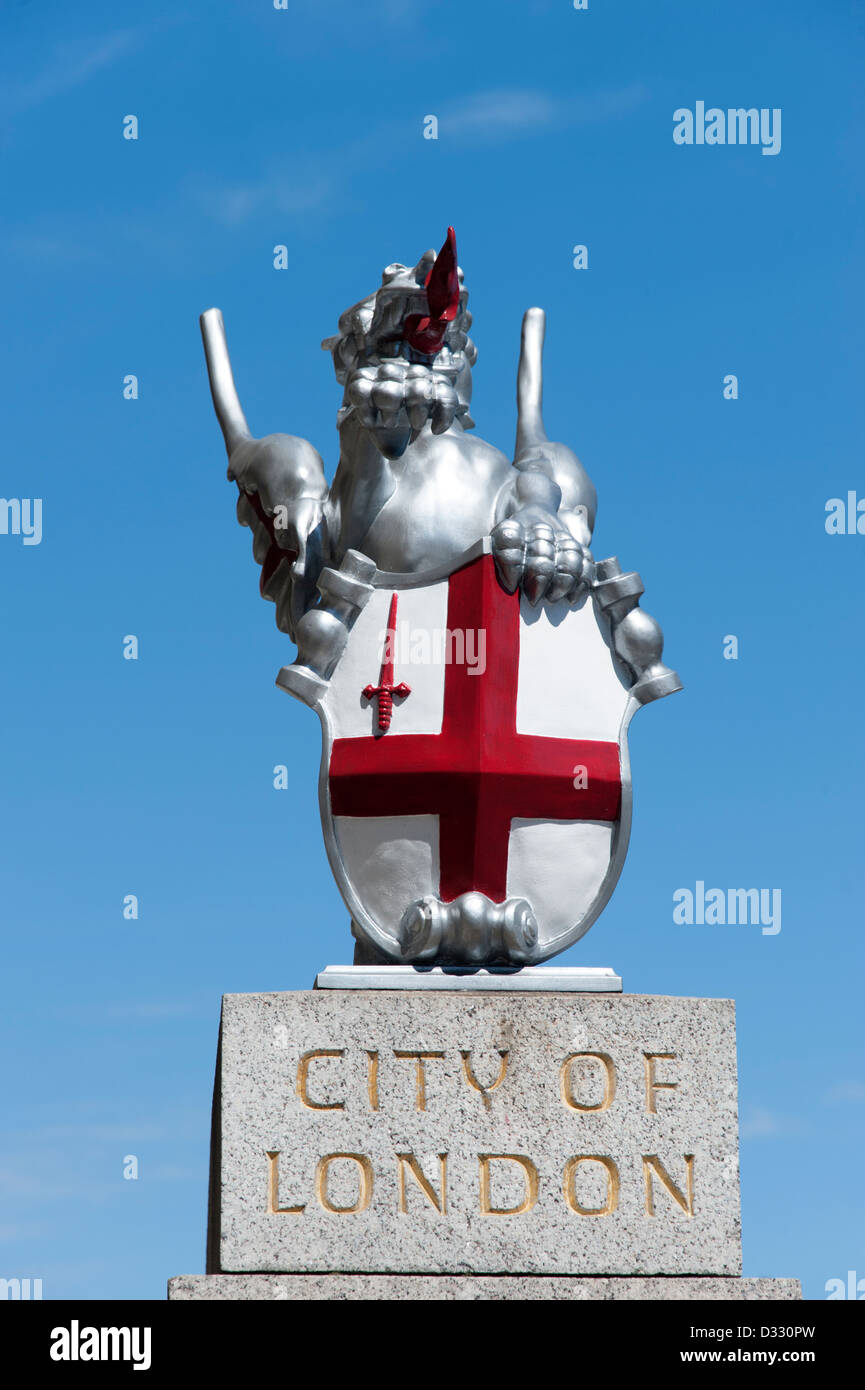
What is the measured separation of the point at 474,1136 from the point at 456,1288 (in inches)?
18.3

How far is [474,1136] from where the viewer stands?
240 inches

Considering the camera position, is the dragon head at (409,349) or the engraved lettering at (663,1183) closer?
the engraved lettering at (663,1183)

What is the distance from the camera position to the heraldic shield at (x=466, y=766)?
21.5ft

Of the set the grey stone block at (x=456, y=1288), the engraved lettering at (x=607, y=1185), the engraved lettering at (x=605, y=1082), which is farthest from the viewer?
the engraved lettering at (x=605, y=1082)

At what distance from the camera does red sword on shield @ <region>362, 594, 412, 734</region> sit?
21.8ft

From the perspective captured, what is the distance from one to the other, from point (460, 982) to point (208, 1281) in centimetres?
123

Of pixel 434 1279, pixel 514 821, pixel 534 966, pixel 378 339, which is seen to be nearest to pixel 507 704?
pixel 514 821

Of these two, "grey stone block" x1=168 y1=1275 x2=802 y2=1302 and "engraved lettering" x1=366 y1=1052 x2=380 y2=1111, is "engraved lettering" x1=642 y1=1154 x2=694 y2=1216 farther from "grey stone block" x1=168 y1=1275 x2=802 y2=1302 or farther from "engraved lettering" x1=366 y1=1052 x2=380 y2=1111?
"engraved lettering" x1=366 y1=1052 x2=380 y2=1111

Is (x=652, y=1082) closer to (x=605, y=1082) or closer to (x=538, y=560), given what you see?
(x=605, y=1082)

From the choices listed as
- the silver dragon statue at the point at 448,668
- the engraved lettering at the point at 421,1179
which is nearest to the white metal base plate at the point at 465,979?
the silver dragon statue at the point at 448,668

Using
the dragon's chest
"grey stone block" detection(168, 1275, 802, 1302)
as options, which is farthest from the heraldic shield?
"grey stone block" detection(168, 1275, 802, 1302)

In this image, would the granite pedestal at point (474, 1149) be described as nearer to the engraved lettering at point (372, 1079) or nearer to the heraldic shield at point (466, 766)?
the engraved lettering at point (372, 1079)

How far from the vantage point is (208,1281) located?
5867 mm

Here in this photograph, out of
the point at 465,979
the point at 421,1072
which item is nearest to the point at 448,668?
the point at 465,979
